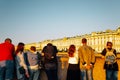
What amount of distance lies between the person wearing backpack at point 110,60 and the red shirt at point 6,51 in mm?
3728

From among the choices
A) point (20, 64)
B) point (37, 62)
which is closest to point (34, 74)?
point (37, 62)

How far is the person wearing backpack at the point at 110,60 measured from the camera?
40.1 feet

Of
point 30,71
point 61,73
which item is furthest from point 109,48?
point 30,71

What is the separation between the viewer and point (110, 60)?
12.4m

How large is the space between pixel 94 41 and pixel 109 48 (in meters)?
165

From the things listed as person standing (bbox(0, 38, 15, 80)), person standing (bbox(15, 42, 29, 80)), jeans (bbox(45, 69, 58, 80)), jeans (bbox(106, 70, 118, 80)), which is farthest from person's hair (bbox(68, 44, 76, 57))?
person standing (bbox(0, 38, 15, 80))

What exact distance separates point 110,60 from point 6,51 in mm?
4241

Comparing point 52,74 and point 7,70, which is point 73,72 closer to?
point 52,74

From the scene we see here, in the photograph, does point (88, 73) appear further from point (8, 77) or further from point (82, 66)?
point (8, 77)

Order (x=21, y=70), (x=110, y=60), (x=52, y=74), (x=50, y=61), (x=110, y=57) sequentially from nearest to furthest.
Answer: (x=21, y=70) → (x=50, y=61) → (x=52, y=74) → (x=110, y=57) → (x=110, y=60)

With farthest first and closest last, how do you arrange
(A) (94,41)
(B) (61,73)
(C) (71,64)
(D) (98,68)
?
1. (A) (94,41)
2. (D) (98,68)
3. (B) (61,73)
4. (C) (71,64)

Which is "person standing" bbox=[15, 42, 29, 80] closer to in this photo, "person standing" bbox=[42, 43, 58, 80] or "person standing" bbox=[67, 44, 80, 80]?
"person standing" bbox=[42, 43, 58, 80]

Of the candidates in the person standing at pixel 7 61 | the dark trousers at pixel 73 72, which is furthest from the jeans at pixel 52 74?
the person standing at pixel 7 61

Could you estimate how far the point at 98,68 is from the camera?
1639cm
